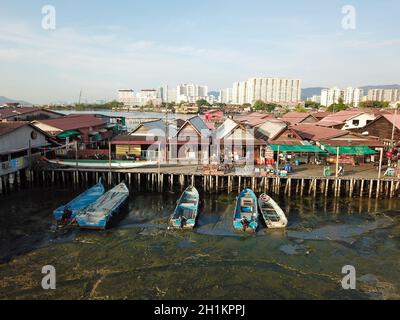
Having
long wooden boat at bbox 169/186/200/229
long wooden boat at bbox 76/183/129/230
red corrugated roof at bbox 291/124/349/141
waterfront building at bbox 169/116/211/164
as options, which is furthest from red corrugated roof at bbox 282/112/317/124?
long wooden boat at bbox 76/183/129/230

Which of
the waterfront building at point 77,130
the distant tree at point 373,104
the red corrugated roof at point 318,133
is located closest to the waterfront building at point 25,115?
the waterfront building at point 77,130

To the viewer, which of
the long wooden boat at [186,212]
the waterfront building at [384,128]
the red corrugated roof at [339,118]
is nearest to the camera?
the long wooden boat at [186,212]

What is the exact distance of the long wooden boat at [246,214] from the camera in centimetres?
2116

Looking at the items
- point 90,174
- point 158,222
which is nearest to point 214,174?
point 158,222

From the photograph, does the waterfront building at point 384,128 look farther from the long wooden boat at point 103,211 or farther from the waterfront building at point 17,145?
the waterfront building at point 17,145

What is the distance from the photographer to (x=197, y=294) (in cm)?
1465

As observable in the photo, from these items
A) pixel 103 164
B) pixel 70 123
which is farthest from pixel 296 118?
pixel 103 164

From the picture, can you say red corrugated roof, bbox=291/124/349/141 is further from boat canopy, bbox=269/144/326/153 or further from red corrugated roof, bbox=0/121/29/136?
red corrugated roof, bbox=0/121/29/136

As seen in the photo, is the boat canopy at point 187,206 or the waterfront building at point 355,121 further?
the waterfront building at point 355,121

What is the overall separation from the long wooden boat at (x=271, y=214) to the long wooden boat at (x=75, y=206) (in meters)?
12.9

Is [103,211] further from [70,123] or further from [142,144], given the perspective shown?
[70,123]
